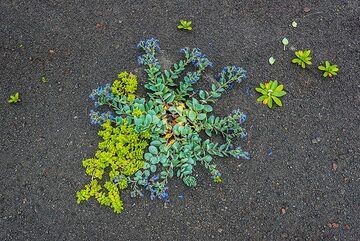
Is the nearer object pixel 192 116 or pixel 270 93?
pixel 192 116

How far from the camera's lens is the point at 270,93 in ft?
10.2

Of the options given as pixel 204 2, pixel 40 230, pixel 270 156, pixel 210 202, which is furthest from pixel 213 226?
pixel 204 2

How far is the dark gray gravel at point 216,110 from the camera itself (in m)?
2.82

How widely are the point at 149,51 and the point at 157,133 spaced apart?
0.64 metres

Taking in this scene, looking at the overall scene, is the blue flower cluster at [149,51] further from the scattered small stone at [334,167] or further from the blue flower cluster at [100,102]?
the scattered small stone at [334,167]

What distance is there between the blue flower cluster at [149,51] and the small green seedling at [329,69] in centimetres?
121

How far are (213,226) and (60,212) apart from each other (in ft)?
3.32

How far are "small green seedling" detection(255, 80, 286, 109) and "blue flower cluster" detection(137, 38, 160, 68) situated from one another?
0.77 meters

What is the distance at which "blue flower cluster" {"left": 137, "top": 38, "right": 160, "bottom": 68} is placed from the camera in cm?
305

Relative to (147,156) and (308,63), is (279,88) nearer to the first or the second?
(308,63)

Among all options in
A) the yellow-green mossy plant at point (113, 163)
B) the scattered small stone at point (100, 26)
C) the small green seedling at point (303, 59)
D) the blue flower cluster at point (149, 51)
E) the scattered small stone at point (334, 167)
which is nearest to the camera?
the yellow-green mossy plant at point (113, 163)

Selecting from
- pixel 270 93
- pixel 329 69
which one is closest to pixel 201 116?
pixel 270 93

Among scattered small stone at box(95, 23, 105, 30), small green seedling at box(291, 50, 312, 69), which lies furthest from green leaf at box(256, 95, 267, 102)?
scattered small stone at box(95, 23, 105, 30)

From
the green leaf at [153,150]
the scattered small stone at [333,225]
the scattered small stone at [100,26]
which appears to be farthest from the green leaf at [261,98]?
the scattered small stone at [100,26]
